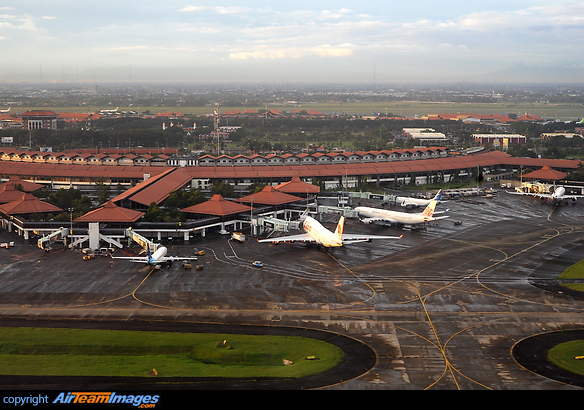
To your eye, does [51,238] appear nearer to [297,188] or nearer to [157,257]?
[157,257]

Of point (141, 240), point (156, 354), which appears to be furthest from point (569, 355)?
point (141, 240)

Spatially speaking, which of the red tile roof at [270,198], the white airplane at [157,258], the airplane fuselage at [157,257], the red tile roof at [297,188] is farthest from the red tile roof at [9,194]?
the red tile roof at [297,188]

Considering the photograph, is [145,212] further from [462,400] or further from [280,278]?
[462,400]

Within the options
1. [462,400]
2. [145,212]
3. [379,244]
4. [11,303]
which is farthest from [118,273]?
[462,400]

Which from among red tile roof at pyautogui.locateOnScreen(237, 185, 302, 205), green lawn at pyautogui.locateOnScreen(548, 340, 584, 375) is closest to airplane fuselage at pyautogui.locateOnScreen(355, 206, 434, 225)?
red tile roof at pyautogui.locateOnScreen(237, 185, 302, 205)

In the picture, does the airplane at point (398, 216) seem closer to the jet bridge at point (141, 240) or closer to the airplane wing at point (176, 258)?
the airplane wing at point (176, 258)
